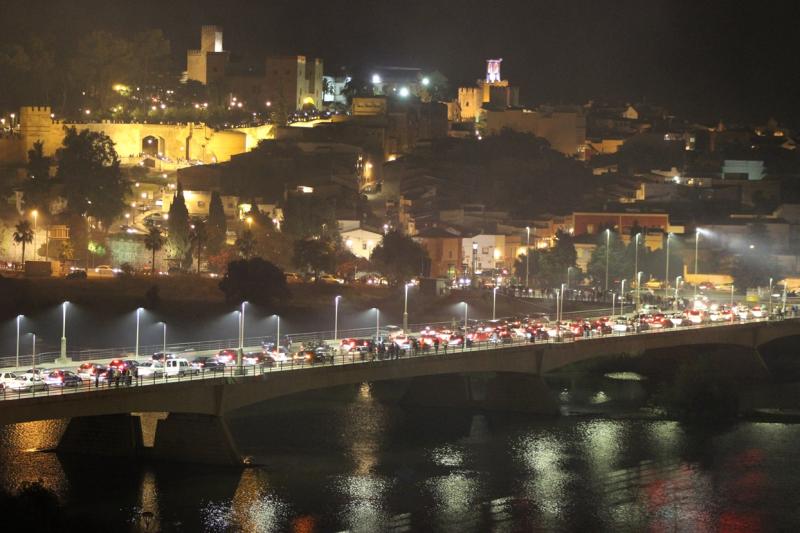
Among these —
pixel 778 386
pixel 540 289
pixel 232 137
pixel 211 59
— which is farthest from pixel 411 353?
pixel 211 59

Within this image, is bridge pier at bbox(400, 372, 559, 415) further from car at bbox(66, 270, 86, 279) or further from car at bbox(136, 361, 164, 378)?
car at bbox(66, 270, 86, 279)

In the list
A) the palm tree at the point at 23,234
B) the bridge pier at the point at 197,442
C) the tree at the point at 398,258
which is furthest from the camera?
the tree at the point at 398,258

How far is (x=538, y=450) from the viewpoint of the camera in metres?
42.9

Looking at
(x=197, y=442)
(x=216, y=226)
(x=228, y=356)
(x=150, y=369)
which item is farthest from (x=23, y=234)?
(x=197, y=442)

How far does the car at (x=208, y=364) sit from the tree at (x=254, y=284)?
61.3 ft

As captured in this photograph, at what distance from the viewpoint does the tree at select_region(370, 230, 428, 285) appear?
69312 mm

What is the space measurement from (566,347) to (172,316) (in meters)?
16.3

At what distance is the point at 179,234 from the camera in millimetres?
69438

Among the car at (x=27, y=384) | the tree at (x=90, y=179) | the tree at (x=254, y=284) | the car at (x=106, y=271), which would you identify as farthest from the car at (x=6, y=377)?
the tree at (x=90, y=179)

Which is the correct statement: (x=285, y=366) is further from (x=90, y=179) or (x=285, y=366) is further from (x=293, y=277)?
(x=90, y=179)

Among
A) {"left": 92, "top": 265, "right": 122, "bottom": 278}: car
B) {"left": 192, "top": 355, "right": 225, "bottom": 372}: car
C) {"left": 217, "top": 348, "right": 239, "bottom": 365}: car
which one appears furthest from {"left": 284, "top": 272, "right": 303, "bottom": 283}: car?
{"left": 192, "top": 355, "right": 225, "bottom": 372}: car

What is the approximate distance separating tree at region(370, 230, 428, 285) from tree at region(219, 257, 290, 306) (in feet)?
26.4

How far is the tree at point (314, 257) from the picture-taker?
66812 millimetres

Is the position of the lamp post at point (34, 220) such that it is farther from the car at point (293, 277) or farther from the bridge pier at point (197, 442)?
the bridge pier at point (197, 442)
